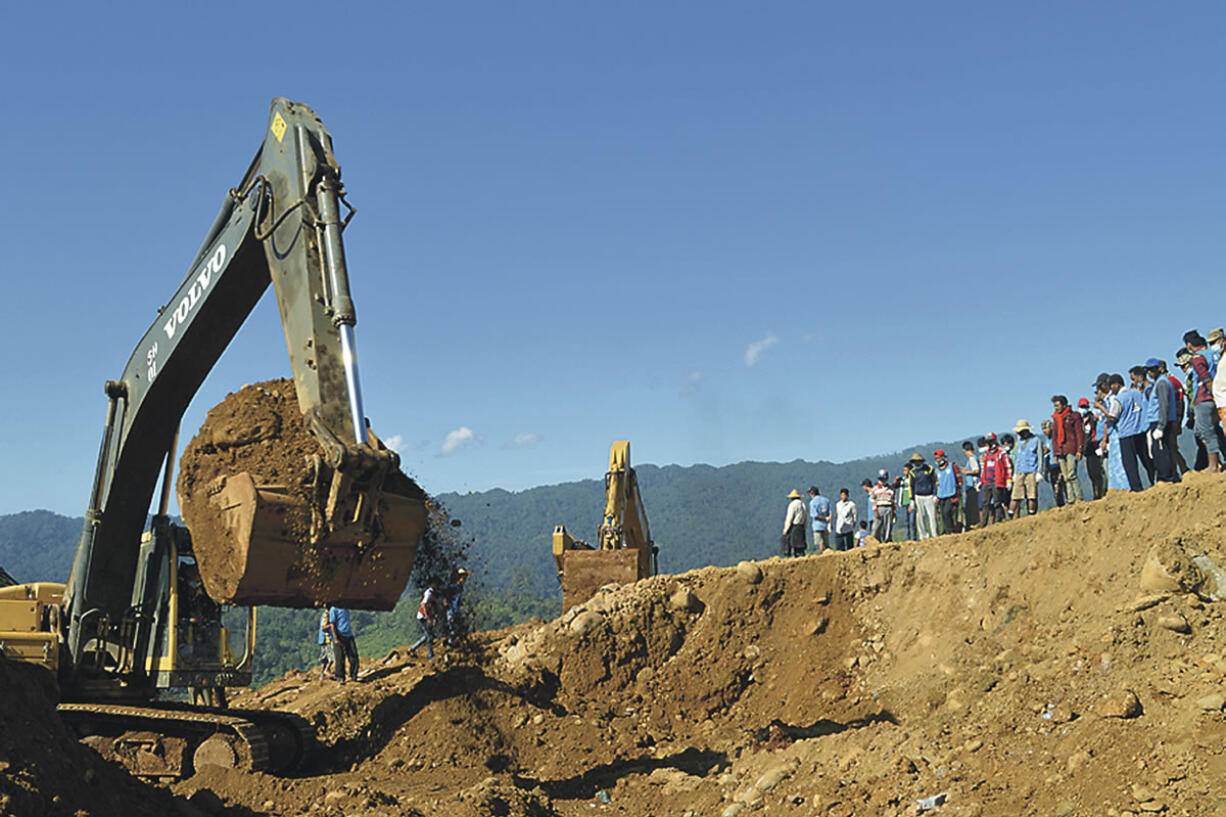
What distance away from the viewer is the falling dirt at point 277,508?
6.24m

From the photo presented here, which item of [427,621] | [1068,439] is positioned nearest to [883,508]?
[1068,439]

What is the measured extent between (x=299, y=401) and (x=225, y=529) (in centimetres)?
99

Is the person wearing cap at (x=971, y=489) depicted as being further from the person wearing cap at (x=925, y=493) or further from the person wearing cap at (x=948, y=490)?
the person wearing cap at (x=925, y=493)

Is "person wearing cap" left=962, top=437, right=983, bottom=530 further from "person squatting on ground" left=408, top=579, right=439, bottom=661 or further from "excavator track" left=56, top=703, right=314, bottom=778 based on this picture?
"excavator track" left=56, top=703, right=314, bottom=778

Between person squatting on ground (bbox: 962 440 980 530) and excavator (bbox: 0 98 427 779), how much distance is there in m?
9.91

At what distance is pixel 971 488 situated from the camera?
49.0ft

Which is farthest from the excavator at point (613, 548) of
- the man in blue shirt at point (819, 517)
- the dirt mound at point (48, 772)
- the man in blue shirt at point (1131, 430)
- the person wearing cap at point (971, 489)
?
the dirt mound at point (48, 772)

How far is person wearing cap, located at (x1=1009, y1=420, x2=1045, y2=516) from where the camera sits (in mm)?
13570

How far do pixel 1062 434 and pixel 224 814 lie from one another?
10441 mm

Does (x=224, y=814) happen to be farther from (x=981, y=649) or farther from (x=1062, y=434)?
(x=1062, y=434)

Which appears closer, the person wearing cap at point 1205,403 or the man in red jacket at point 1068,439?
the person wearing cap at point 1205,403

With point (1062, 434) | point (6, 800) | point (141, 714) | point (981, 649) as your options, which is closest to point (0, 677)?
point (6, 800)

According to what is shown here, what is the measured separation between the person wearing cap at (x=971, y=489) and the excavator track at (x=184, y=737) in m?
9.90

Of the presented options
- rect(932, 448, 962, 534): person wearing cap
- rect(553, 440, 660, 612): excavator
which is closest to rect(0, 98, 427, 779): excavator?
rect(553, 440, 660, 612): excavator
